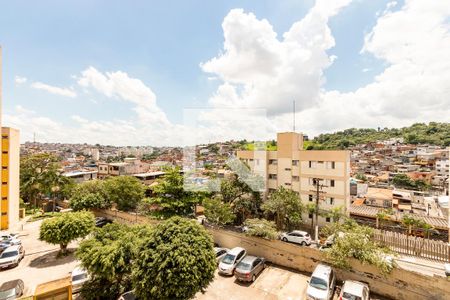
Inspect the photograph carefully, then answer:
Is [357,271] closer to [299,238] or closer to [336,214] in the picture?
[299,238]

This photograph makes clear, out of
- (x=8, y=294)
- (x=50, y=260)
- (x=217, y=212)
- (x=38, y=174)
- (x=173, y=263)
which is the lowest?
(x=50, y=260)

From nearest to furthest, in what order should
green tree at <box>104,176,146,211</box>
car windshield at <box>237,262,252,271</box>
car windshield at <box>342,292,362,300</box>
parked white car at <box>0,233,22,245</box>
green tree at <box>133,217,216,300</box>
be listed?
green tree at <box>133,217,216,300</box>, car windshield at <box>342,292,362,300</box>, car windshield at <box>237,262,252,271</box>, parked white car at <box>0,233,22,245</box>, green tree at <box>104,176,146,211</box>

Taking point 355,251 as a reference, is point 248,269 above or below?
below

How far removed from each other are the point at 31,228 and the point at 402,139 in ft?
388

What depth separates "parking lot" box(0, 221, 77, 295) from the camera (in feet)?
39.1

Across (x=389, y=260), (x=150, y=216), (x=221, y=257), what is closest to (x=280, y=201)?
(x=221, y=257)

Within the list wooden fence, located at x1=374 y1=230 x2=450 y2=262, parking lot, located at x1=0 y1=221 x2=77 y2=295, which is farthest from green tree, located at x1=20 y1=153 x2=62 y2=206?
wooden fence, located at x1=374 y1=230 x2=450 y2=262

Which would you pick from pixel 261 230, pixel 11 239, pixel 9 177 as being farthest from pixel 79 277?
pixel 9 177

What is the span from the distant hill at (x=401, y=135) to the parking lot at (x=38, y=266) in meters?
61.9

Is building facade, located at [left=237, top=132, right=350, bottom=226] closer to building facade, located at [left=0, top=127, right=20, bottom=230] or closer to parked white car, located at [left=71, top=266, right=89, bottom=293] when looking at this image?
parked white car, located at [left=71, top=266, right=89, bottom=293]

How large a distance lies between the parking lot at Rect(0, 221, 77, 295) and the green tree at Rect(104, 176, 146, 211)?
6.64m

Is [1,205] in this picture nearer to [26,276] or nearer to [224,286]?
[26,276]

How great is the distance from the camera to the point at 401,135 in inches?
3866

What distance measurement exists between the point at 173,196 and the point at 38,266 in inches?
365
